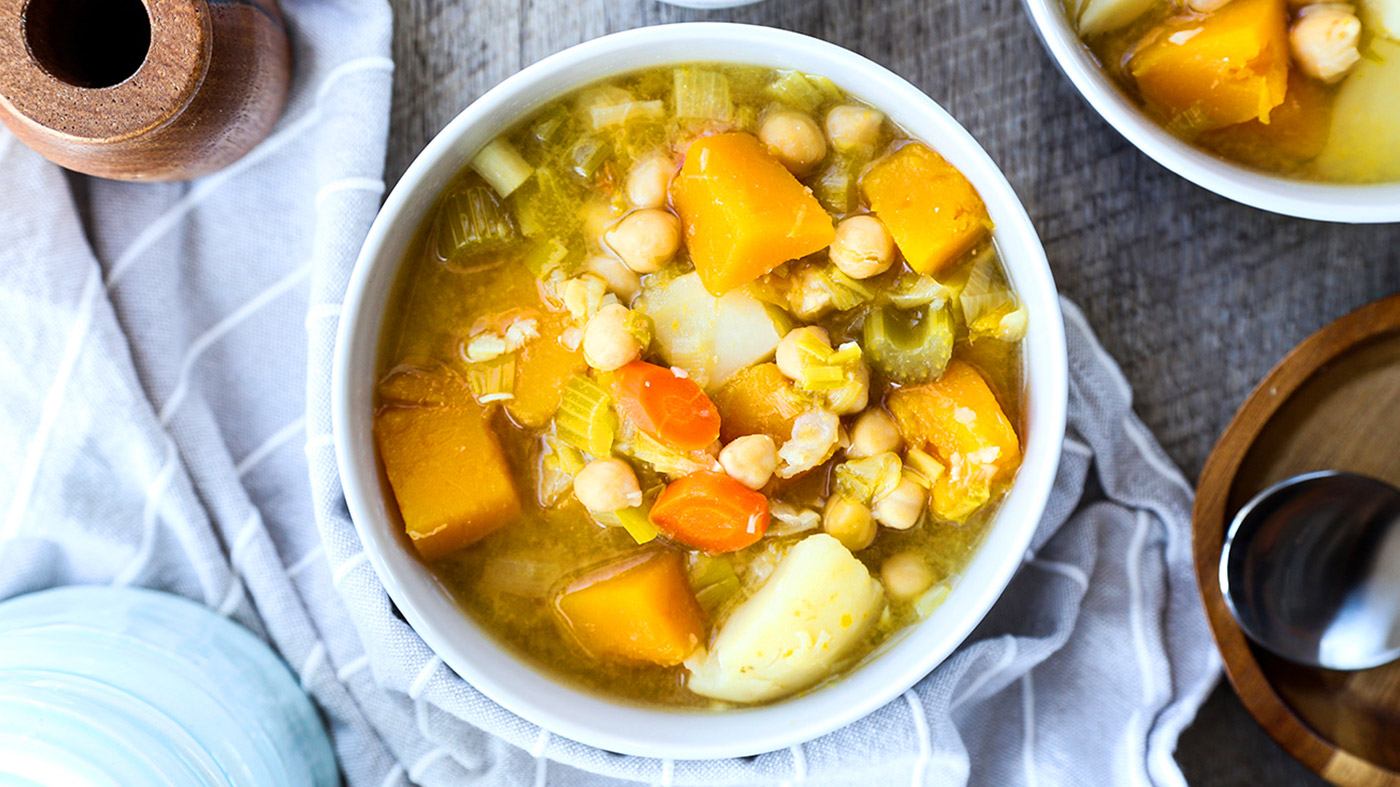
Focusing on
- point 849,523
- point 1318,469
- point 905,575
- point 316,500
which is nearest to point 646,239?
point 849,523

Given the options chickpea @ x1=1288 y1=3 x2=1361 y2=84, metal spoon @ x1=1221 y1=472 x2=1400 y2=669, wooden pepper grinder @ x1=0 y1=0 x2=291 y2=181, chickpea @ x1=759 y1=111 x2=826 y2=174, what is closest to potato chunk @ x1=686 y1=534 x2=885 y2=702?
chickpea @ x1=759 y1=111 x2=826 y2=174

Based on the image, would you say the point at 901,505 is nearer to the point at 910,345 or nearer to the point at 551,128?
the point at 910,345

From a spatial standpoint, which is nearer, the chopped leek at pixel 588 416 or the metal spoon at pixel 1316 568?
the chopped leek at pixel 588 416

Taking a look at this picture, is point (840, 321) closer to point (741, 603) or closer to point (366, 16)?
point (741, 603)

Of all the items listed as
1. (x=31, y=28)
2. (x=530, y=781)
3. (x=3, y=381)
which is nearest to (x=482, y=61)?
(x=31, y=28)

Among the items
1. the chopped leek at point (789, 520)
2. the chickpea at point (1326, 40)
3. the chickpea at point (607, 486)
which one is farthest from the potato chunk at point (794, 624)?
the chickpea at point (1326, 40)

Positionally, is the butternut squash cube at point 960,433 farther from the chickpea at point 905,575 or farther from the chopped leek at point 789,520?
the chopped leek at point 789,520

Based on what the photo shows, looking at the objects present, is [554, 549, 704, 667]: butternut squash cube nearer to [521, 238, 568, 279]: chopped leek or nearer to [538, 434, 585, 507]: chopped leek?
[538, 434, 585, 507]: chopped leek
